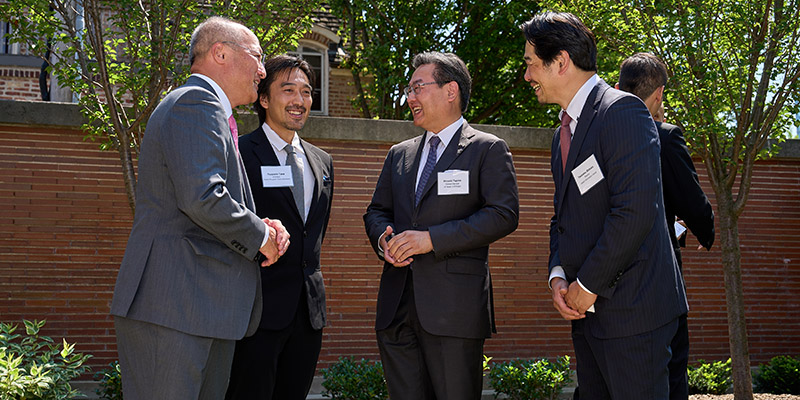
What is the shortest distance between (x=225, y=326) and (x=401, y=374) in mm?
1152

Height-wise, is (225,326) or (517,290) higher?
(225,326)

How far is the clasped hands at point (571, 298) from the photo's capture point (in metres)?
2.48

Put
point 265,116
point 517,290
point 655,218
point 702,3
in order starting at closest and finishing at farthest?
1. point 655,218
2. point 265,116
3. point 702,3
4. point 517,290

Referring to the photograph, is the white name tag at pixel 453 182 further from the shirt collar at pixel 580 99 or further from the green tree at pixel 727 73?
the green tree at pixel 727 73

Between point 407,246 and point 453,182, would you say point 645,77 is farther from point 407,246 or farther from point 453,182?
point 407,246

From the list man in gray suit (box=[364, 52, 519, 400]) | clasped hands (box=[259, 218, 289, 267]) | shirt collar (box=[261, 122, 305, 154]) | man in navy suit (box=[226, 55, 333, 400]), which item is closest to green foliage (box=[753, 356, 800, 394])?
man in gray suit (box=[364, 52, 519, 400])

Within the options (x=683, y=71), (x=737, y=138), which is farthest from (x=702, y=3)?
(x=737, y=138)

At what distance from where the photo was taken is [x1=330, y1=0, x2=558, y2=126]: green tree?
11.8 meters

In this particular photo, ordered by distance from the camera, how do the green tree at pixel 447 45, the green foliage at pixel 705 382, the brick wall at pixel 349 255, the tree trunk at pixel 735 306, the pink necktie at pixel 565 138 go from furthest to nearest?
the green tree at pixel 447 45 → the green foliage at pixel 705 382 → the brick wall at pixel 349 255 → the tree trunk at pixel 735 306 → the pink necktie at pixel 565 138

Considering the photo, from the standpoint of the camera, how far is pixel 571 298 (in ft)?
8.38

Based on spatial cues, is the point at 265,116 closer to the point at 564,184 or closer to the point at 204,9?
the point at 564,184

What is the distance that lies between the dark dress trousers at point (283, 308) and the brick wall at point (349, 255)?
3.17 metres

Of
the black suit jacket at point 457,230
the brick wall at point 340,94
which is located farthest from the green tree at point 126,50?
the brick wall at point 340,94

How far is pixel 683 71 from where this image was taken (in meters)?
5.60
